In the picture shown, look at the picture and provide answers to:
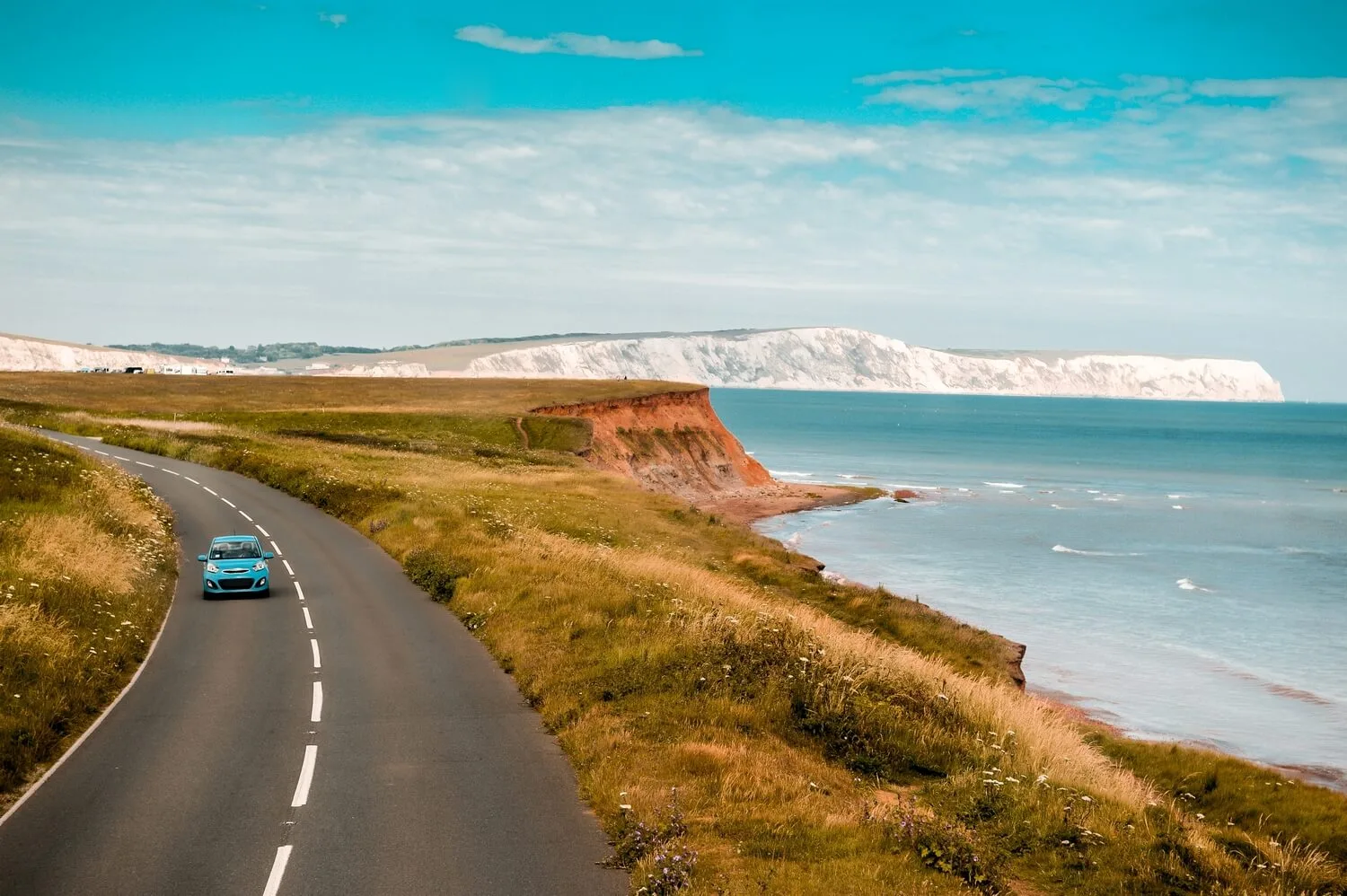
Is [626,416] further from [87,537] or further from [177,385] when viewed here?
[87,537]

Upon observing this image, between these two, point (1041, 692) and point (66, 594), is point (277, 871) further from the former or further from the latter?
point (1041, 692)

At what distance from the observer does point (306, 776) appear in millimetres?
14219

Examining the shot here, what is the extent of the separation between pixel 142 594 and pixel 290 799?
14.2 m

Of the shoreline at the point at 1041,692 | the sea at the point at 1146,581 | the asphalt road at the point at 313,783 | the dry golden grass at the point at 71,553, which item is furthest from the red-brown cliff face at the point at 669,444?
the asphalt road at the point at 313,783

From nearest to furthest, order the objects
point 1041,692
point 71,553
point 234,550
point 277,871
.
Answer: point 277,871, point 71,553, point 234,550, point 1041,692

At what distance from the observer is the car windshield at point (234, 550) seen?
2803 cm

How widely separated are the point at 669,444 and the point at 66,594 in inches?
3291

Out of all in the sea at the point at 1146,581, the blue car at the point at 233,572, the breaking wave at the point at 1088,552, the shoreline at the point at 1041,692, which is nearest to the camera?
the blue car at the point at 233,572

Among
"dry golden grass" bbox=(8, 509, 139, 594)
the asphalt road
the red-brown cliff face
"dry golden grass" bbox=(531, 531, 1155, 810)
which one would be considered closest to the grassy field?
"dry golden grass" bbox=(531, 531, 1155, 810)

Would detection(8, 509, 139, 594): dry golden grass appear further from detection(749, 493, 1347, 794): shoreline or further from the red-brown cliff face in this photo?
the red-brown cliff face

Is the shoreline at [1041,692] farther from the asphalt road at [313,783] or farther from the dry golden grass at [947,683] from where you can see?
the asphalt road at [313,783]

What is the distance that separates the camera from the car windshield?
92.0 feet

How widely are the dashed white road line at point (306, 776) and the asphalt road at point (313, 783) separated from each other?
3 centimetres

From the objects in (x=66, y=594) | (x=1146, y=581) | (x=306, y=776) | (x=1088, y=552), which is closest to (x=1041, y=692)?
(x=1146, y=581)
